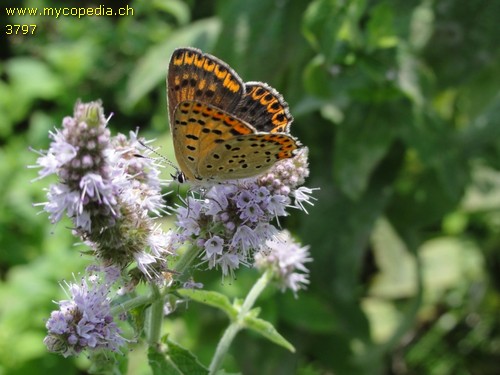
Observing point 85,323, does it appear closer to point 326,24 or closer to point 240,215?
point 240,215

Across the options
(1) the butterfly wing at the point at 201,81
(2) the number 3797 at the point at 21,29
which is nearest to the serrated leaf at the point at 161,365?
(1) the butterfly wing at the point at 201,81

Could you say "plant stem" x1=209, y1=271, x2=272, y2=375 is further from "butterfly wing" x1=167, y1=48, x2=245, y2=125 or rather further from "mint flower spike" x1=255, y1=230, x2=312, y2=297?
"butterfly wing" x1=167, y1=48, x2=245, y2=125

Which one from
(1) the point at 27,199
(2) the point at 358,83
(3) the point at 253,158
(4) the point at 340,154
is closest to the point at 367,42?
(2) the point at 358,83

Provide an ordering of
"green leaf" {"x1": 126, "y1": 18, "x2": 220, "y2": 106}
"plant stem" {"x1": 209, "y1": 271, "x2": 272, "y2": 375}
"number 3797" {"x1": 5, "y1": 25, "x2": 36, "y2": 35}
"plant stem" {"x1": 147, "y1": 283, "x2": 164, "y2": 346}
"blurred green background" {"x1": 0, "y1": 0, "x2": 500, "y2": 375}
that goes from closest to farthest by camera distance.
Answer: "plant stem" {"x1": 147, "y1": 283, "x2": 164, "y2": 346} < "plant stem" {"x1": 209, "y1": 271, "x2": 272, "y2": 375} < "blurred green background" {"x1": 0, "y1": 0, "x2": 500, "y2": 375} < "green leaf" {"x1": 126, "y1": 18, "x2": 220, "y2": 106} < "number 3797" {"x1": 5, "y1": 25, "x2": 36, "y2": 35}

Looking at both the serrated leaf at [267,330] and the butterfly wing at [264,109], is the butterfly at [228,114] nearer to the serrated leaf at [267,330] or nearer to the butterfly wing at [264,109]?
the butterfly wing at [264,109]

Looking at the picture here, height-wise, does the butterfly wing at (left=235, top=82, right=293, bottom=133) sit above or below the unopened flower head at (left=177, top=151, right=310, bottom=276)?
above

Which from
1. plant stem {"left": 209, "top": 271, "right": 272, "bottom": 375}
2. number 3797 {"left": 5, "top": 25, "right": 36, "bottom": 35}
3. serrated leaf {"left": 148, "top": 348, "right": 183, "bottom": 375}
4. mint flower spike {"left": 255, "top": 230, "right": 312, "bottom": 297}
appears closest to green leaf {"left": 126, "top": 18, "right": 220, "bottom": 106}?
number 3797 {"left": 5, "top": 25, "right": 36, "bottom": 35}

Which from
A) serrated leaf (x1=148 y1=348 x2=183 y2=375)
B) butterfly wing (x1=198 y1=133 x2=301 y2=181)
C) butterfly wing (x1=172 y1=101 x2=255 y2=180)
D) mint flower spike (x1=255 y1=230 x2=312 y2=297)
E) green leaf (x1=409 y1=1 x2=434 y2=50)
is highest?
green leaf (x1=409 y1=1 x2=434 y2=50)
